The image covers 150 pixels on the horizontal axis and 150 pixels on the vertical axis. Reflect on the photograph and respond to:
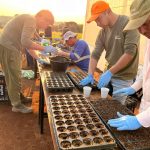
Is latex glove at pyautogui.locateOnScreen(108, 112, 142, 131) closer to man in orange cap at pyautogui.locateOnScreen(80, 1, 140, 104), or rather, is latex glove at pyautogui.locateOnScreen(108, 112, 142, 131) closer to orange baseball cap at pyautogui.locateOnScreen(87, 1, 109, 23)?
man in orange cap at pyautogui.locateOnScreen(80, 1, 140, 104)

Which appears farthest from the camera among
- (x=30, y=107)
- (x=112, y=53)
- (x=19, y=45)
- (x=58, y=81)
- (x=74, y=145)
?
(x=30, y=107)

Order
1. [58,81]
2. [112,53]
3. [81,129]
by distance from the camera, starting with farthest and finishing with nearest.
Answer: [112,53] < [58,81] < [81,129]

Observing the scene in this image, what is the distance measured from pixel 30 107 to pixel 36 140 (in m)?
0.79

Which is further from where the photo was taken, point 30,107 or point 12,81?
point 30,107

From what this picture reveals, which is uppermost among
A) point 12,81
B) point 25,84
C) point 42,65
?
point 42,65

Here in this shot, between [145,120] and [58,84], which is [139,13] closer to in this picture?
[145,120]

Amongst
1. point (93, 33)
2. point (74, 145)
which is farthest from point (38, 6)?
point (74, 145)

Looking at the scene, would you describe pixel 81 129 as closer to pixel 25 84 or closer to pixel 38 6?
pixel 25 84

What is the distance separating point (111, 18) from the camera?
68.7 inches

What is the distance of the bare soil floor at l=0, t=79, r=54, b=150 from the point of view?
6.93ft

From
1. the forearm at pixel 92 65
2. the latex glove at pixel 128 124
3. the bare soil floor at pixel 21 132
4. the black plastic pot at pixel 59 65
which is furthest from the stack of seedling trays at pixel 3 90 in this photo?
the latex glove at pixel 128 124

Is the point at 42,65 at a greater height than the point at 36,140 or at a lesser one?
greater

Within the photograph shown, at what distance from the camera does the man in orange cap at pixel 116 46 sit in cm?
166

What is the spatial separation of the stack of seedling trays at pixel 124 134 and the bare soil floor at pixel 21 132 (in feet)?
3.65
